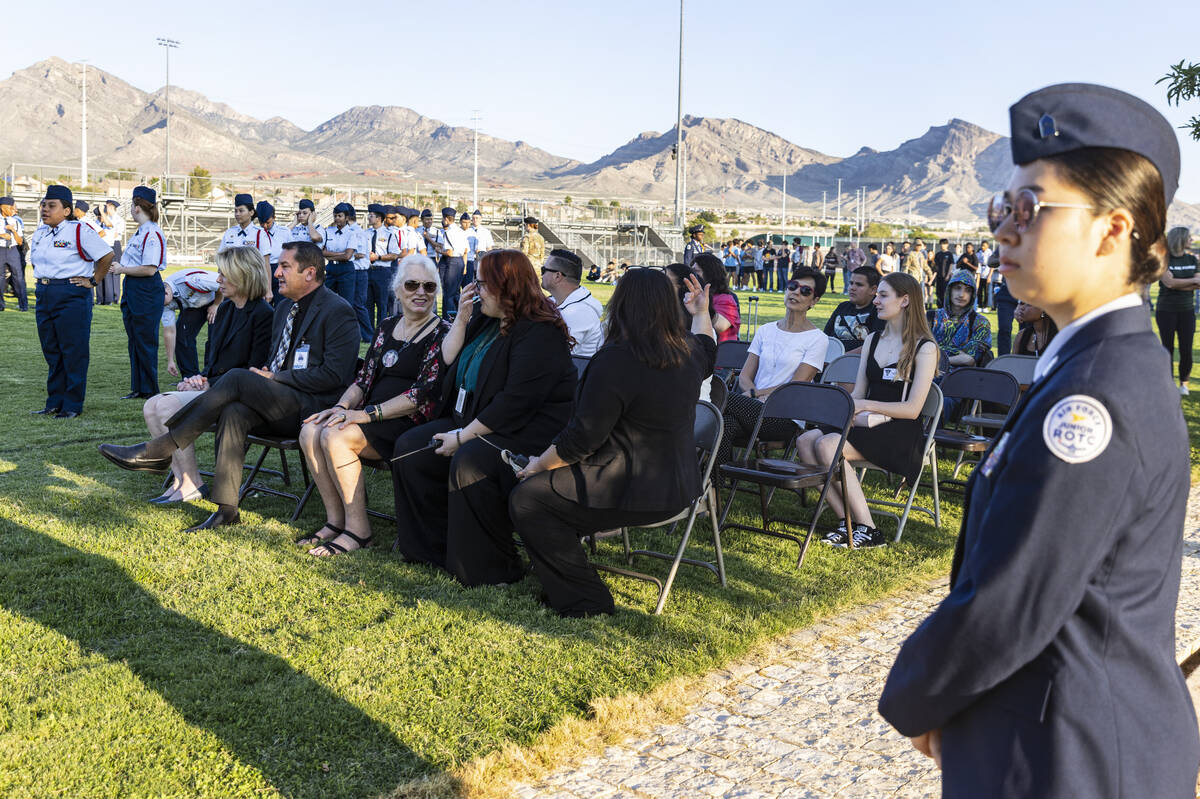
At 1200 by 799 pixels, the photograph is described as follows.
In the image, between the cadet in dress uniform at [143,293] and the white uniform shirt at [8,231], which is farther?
the white uniform shirt at [8,231]

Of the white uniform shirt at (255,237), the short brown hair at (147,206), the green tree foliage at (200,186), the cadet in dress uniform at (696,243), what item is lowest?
the white uniform shirt at (255,237)

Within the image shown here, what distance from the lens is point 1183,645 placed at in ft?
14.1

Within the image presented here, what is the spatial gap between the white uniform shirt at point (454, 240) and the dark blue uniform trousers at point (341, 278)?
3.55 meters

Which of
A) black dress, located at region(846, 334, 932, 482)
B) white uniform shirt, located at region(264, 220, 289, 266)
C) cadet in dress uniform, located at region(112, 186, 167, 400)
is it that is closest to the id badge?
black dress, located at region(846, 334, 932, 482)

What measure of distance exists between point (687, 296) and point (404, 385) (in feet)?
7.13

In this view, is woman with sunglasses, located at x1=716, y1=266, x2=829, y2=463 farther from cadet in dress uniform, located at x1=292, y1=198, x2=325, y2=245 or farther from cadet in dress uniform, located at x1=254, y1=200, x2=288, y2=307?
cadet in dress uniform, located at x1=292, y1=198, x2=325, y2=245

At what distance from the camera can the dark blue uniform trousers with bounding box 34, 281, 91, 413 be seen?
29.9ft

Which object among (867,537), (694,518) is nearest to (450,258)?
(867,537)

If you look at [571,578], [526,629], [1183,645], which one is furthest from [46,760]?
[1183,645]

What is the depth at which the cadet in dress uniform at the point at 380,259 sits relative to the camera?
51.7 feet

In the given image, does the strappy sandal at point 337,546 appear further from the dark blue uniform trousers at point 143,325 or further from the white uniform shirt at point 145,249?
the white uniform shirt at point 145,249

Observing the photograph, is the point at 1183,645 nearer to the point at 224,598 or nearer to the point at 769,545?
the point at 769,545

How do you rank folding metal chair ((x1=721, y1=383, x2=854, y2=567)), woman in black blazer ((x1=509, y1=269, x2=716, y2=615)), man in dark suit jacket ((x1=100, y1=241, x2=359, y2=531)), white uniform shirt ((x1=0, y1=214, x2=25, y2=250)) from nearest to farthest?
woman in black blazer ((x1=509, y1=269, x2=716, y2=615)) < folding metal chair ((x1=721, y1=383, x2=854, y2=567)) < man in dark suit jacket ((x1=100, y1=241, x2=359, y2=531)) < white uniform shirt ((x1=0, y1=214, x2=25, y2=250))

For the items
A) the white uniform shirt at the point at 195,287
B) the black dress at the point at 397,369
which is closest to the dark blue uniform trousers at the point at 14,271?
the white uniform shirt at the point at 195,287
